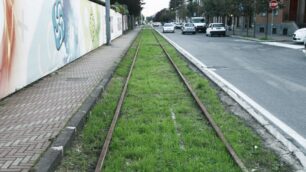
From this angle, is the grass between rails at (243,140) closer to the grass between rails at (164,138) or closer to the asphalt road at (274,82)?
the grass between rails at (164,138)

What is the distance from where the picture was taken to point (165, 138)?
6.24 metres

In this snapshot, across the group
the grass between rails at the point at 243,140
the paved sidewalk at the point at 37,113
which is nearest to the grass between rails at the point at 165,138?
the grass between rails at the point at 243,140

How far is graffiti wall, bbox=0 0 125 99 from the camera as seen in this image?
8.73 m

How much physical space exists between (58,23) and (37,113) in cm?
639

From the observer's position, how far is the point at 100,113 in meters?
7.91

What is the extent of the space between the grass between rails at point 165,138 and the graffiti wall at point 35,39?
1937 mm

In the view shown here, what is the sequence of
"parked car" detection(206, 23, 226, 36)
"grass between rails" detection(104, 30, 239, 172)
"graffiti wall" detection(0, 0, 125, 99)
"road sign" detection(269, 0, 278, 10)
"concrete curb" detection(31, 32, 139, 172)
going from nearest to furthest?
"concrete curb" detection(31, 32, 139, 172) → "grass between rails" detection(104, 30, 239, 172) → "graffiti wall" detection(0, 0, 125, 99) → "road sign" detection(269, 0, 278, 10) → "parked car" detection(206, 23, 226, 36)

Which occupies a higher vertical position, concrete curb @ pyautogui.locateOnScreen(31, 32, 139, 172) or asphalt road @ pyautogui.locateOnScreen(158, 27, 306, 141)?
concrete curb @ pyautogui.locateOnScreen(31, 32, 139, 172)

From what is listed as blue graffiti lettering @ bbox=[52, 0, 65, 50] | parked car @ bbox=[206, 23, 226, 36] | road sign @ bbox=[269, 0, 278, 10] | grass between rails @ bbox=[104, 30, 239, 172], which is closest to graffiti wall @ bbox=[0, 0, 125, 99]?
blue graffiti lettering @ bbox=[52, 0, 65, 50]

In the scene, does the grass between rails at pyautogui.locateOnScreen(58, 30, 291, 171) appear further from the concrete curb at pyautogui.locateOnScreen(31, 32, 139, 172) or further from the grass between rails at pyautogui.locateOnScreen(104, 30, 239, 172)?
the concrete curb at pyautogui.locateOnScreen(31, 32, 139, 172)

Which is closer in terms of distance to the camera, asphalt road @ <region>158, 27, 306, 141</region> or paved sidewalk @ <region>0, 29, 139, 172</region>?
paved sidewalk @ <region>0, 29, 139, 172</region>

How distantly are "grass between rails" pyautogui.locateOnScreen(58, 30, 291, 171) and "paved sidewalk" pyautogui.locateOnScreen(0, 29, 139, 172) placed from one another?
44 centimetres

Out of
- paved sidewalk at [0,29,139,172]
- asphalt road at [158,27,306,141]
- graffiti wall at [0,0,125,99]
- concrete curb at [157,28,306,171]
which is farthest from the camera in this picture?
graffiti wall at [0,0,125,99]

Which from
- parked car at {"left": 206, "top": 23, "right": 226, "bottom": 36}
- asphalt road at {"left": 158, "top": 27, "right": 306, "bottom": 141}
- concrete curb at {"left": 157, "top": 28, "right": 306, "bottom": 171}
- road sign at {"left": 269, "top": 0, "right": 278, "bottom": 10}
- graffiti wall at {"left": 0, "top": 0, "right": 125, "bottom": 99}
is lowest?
parked car at {"left": 206, "top": 23, "right": 226, "bottom": 36}
